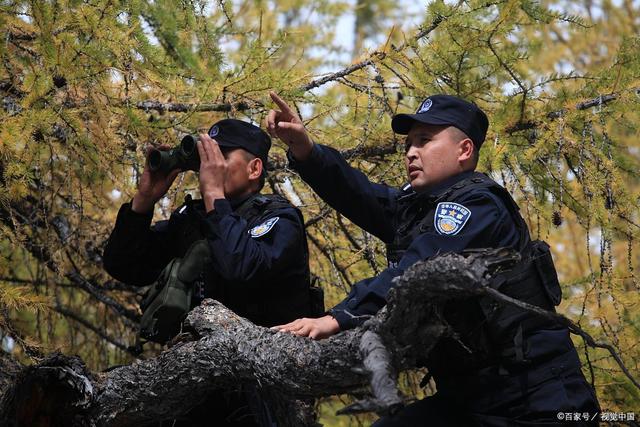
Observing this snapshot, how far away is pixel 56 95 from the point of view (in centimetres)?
412

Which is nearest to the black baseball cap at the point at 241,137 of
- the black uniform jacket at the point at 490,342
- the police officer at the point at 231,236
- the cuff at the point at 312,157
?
the police officer at the point at 231,236

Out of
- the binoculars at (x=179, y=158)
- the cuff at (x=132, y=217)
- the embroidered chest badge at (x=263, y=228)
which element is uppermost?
the binoculars at (x=179, y=158)

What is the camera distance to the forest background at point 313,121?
3.96 m

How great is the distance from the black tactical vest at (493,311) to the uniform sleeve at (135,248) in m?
1.21

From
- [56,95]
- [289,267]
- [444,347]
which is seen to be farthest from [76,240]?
[444,347]

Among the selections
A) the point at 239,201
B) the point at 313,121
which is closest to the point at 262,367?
the point at 239,201

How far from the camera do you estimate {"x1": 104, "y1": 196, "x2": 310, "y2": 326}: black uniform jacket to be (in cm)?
339

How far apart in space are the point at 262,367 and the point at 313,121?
210 cm

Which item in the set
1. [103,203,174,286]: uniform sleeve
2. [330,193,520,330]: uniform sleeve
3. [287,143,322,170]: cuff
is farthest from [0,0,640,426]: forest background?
[330,193,520,330]: uniform sleeve

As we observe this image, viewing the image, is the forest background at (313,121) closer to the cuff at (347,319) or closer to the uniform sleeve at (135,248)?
the uniform sleeve at (135,248)

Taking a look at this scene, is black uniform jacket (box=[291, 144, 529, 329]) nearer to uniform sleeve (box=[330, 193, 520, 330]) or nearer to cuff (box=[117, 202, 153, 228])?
uniform sleeve (box=[330, 193, 520, 330])

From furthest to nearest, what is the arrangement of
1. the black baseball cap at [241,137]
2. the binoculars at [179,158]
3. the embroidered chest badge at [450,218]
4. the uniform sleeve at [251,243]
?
the black baseball cap at [241,137], the binoculars at [179,158], the uniform sleeve at [251,243], the embroidered chest badge at [450,218]

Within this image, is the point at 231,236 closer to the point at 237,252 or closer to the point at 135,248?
the point at 237,252

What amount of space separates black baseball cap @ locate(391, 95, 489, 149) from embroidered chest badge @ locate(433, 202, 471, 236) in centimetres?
55
